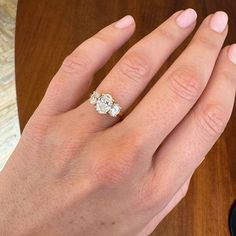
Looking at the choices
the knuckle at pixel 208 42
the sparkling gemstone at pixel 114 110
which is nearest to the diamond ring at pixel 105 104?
the sparkling gemstone at pixel 114 110

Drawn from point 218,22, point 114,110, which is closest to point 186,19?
point 218,22

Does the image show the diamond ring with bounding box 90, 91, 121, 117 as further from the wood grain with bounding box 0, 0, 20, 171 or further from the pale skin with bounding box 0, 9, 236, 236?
the wood grain with bounding box 0, 0, 20, 171

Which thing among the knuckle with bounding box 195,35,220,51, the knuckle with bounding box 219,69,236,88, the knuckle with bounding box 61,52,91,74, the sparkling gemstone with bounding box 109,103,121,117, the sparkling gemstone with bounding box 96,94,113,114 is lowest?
the knuckle with bounding box 219,69,236,88

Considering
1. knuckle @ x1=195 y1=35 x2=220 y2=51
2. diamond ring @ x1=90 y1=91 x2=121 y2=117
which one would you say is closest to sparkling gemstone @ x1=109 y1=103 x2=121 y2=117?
diamond ring @ x1=90 y1=91 x2=121 y2=117

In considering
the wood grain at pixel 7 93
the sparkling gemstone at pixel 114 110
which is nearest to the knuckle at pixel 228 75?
the sparkling gemstone at pixel 114 110

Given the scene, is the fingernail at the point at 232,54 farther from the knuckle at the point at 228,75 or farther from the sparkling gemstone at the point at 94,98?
the sparkling gemstone at the point at 94,98

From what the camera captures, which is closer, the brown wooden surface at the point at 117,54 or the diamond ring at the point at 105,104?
the diamond ring at the point at 105,104

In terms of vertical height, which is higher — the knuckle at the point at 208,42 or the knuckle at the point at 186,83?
the knuckle at the point at 208,42

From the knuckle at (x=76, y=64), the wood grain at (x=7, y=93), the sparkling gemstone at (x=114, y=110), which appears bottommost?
the wood grain at (x=7, y=93)
